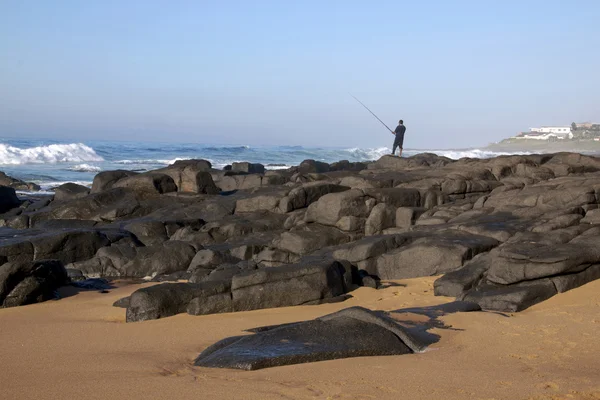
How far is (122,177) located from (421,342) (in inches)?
686

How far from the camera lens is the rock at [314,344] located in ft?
19.1

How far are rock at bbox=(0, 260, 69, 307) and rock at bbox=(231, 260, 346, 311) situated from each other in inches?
125

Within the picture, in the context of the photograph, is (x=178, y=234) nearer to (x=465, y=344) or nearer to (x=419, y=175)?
(x=419, y=175)

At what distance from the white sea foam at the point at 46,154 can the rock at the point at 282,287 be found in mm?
49069

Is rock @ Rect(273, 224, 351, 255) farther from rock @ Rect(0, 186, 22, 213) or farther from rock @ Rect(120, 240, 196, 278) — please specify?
rock @ Rect(0, 186, 22, 213)

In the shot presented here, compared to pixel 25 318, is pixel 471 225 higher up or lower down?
higher up

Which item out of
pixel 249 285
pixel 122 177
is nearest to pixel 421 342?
pixel 249 285

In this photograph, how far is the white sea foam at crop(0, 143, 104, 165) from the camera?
5462 cm

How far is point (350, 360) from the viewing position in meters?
5.89

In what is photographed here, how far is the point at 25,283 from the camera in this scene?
10.2 m

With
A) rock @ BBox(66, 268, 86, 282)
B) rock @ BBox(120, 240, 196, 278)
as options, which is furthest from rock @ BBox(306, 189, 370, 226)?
rock @ BBox(66, 268, 86, 282)

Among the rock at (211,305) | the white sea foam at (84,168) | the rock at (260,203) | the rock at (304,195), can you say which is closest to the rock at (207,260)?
the rock at (304,195)

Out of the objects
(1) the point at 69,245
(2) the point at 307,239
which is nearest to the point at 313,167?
(2) the point at 307,239

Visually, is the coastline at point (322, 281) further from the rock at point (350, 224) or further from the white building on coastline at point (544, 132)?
the white building on coastline at point (544, 132)
